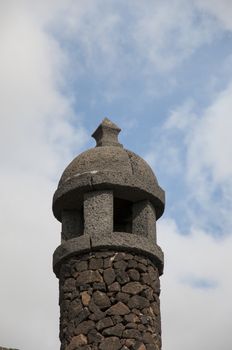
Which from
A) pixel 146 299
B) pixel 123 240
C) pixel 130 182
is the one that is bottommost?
pixel 146 299

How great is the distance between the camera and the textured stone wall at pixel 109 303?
8.31 metres

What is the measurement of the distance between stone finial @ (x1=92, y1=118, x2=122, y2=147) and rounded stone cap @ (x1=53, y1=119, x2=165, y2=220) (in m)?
0.20

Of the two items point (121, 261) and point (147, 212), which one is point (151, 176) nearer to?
point (147, 212)

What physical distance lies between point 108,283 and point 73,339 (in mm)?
724

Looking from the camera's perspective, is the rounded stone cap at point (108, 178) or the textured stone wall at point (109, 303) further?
the rounded stone cap at point (108, 178)

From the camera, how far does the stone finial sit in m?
10.1

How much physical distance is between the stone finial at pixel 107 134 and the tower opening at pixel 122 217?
81cm

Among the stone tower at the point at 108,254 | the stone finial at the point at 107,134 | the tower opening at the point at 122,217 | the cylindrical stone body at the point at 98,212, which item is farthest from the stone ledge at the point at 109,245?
the stone finial at the point at 107,134

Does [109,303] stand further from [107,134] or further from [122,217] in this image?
[107,134]

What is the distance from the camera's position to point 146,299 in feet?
28.5

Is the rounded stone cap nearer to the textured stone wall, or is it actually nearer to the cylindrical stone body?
the cylindrical stone body

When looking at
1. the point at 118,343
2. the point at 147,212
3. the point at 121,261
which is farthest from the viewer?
the point at 147,212

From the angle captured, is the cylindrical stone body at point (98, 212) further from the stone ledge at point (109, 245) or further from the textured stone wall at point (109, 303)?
the textured stone wall at point (109, 303)

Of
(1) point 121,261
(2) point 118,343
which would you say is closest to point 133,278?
(1) point 121,261
